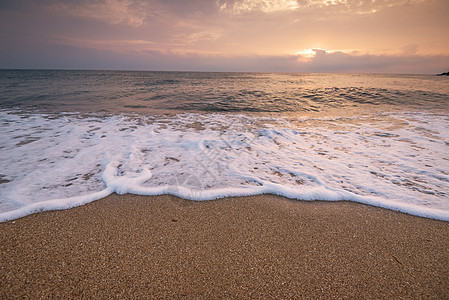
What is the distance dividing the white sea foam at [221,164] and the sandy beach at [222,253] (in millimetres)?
340

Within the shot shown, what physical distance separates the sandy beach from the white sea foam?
0.34 meters

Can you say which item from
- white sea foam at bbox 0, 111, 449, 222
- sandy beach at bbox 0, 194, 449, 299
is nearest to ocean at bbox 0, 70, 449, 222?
white sea foam at bbox 0, 111, 449, 222

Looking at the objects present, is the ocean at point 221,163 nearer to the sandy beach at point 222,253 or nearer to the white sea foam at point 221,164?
the white sea foam at point 221,164

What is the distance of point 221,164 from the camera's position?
349cm

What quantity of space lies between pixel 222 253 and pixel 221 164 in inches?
74.3

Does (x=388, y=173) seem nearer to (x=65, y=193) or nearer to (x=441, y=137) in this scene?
(x=441, y=137)

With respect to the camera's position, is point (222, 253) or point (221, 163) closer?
point (222, 253)

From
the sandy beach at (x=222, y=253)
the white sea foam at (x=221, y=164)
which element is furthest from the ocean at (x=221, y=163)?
the sandy beach at (x=222, y=253)

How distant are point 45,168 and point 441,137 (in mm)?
8413

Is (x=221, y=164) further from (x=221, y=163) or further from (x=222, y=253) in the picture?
(x=222, y=253)

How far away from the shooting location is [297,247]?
1.79 metres

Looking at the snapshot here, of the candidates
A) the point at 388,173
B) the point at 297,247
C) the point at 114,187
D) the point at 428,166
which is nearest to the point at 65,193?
the point at 114,187

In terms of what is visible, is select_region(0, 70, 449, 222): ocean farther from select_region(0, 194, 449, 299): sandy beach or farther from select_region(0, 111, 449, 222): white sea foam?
select_region(0, 194, 449, 299): sandy beach

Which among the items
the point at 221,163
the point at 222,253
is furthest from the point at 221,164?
the point at 222,253
